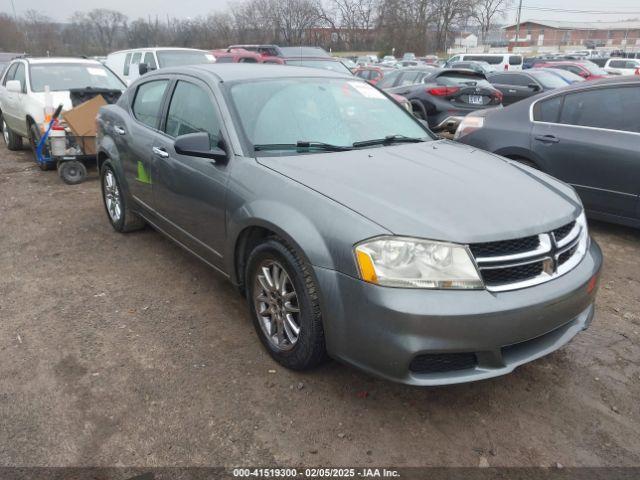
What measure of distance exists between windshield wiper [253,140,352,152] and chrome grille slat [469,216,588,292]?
1.25 meters

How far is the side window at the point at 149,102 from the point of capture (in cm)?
415

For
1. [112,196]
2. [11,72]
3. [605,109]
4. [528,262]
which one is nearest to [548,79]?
[605,109]

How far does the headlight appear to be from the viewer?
2264mm

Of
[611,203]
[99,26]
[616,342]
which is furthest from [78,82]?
[99,26]

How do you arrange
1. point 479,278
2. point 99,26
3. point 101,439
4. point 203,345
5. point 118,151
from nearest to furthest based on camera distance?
1. point 479,278
2. point 101,439
3. point 203,345
4. point 118,151
5. point 99,26

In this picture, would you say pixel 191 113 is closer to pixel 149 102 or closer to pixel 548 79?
pixel 149 102

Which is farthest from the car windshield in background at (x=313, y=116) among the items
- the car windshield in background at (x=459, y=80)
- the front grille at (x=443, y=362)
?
the car windshield in background at (x=459, y=80)

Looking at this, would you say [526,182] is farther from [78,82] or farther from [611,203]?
[78,82]

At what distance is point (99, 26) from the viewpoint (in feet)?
175

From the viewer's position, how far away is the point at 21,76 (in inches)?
334

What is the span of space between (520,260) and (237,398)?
1601 mm

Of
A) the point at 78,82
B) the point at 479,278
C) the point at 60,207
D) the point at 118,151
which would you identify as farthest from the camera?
the point at 78,82

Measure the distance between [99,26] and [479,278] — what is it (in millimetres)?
60545

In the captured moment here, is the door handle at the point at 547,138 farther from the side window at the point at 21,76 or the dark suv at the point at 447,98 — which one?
the side window at the point at 21,76
